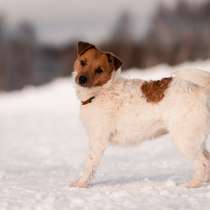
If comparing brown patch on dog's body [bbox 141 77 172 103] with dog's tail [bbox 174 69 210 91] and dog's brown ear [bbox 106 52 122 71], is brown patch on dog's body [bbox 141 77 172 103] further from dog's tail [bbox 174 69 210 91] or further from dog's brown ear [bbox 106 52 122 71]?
dog's brown ear [bbox 106 52 122 71]

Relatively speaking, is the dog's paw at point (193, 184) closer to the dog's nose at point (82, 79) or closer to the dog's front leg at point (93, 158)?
the dog's front leg at point (93, 158)

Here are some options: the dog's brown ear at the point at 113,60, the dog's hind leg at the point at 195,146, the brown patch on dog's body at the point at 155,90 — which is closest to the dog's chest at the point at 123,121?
the brown patch on dog's body at the point at 155,90

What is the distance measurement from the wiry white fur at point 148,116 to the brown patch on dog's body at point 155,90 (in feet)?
0.16

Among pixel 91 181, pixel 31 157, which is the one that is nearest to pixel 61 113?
pixel 31 157

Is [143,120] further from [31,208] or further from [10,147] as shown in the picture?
[10,147]

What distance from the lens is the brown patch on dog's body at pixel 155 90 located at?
6908 millimetres

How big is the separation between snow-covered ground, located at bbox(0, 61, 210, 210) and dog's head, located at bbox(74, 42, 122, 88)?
126 cm

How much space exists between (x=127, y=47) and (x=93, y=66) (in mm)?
39499

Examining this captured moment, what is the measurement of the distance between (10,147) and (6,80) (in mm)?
38716

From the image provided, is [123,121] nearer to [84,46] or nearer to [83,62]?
[83,62]

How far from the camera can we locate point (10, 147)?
13.1 metres

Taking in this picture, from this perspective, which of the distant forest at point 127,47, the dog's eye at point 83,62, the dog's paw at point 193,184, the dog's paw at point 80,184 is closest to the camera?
the dog's paw at point 193,184

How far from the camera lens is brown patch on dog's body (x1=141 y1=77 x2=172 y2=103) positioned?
22.7 ft

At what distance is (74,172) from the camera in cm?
895
